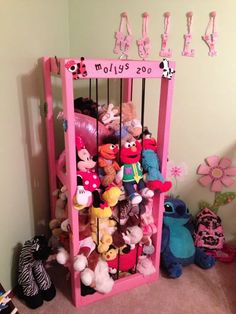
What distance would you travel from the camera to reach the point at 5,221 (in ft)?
4.28

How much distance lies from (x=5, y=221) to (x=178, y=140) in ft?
3.32

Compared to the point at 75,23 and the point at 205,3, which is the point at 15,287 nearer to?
the point at 75,23

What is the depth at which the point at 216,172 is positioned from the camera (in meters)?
1.68

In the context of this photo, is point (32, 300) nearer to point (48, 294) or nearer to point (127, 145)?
point (48, 294)

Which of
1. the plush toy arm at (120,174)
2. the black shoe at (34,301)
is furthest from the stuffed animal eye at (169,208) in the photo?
the black shoe at (34,301)

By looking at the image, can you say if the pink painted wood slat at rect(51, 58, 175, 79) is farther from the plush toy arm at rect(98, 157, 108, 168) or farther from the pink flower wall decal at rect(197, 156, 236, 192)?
the pink flower wall decal at rect(197, 156, 236, 192)

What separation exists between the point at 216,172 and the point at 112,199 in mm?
776

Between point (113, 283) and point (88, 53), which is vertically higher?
point (88, 53)

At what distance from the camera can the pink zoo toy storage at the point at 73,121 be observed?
106 centimetres

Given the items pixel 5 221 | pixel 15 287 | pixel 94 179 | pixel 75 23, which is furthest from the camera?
pixel 75 23

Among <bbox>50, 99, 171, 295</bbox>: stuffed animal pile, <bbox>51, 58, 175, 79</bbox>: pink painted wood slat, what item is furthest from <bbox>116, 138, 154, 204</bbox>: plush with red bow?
<bbox>51, 58, 175, 79</bbox>: pink painted wood slat

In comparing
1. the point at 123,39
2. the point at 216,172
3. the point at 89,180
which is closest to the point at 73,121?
the point at 89,180

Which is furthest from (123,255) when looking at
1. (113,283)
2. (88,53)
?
(88,53)

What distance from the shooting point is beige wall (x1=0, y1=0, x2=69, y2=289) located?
3.97ft
